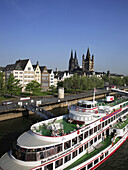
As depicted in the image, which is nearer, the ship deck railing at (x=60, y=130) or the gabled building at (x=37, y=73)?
the ship deck railing at (x=60, y=130)

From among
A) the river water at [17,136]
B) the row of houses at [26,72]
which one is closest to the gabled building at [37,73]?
the row of houses at [26,72]

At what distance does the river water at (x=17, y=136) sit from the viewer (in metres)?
21.1

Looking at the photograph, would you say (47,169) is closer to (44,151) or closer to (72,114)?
(44,151)

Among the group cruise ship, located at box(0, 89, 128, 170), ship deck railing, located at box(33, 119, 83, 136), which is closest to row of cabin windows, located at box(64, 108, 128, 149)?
cruise ship, located at box(0, 89, 128, 170)

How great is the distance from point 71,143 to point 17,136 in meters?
15.8

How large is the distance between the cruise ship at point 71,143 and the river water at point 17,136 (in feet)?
3.21

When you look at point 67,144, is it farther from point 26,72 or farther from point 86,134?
point 26,72

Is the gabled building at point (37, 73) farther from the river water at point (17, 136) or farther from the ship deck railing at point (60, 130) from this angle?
the ship deck railing at point (60, 130)

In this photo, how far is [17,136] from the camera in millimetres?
29422

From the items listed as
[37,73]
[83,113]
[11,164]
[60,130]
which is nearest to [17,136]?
A: [60,130]

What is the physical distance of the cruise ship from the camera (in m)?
14.9

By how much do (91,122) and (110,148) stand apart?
472cm

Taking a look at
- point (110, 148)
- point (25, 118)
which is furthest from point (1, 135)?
point (110, 148)

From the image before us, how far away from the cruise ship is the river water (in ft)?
3.21
